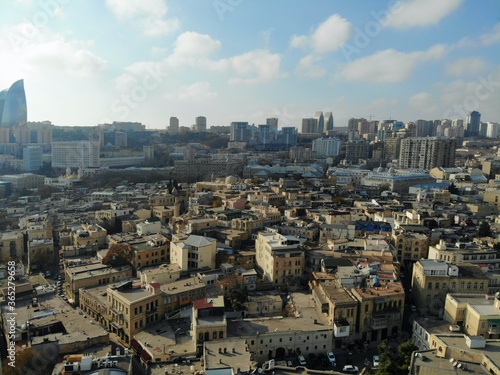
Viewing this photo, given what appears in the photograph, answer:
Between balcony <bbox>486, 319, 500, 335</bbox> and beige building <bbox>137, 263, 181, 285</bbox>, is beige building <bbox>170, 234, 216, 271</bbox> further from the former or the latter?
balcony <bbox>486, 319, 500, 335</bbox>

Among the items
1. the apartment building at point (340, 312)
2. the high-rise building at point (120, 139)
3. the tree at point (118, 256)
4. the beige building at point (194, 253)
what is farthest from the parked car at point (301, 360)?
the high-rise building at point (120, 139)

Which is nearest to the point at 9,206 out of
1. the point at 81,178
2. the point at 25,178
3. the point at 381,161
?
the point at 25,178

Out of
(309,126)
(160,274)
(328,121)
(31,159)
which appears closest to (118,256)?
(160,274)

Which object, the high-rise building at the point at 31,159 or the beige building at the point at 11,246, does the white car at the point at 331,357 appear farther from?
the high-rise building at the point at 31,159

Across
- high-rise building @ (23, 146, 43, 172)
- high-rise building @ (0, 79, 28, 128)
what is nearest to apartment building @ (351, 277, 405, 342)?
high-rise building @ (23, 146, 43, 172)

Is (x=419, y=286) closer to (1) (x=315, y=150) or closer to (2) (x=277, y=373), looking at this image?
(2) (x=277, y=373)
